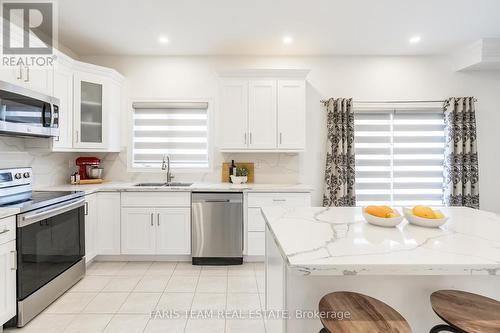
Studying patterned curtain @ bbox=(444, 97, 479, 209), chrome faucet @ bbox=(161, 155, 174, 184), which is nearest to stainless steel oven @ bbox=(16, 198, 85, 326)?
chrome faucet @ bbox=(161, 155, 174, 184)

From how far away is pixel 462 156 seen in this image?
11.9 ft

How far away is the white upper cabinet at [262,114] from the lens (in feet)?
11.4

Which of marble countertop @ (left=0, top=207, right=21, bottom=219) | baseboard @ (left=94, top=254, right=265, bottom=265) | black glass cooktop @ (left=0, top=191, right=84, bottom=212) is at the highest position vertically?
black glass cooktop @ (left=0, top=191, right=84, bottom=212)

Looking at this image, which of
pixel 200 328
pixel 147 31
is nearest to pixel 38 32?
pixel 147 31

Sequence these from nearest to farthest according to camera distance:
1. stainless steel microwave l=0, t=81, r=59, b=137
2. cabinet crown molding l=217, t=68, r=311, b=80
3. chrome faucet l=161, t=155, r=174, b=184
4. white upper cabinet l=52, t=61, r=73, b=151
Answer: stainless steel microwave l=0, t=81, r=59, b=137
white upper cabinet l=52, t=61, r=73, b=151
cabinet crown molding l=217, t=68, r=311, b=80
chrome faucet l=161, t=155, r=174, b=184

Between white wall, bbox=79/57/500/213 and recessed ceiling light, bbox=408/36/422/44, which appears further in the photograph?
white wall, bbox=79/57/500/213

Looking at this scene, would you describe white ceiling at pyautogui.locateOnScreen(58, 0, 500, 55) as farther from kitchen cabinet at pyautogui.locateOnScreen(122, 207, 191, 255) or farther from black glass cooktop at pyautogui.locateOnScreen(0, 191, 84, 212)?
kitchen cabinet at pyautogui.locateOnScreen(122, 207, 191, 255)

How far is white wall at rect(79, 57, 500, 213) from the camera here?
3779 millimetres

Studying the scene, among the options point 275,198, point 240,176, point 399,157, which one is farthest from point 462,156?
point 240,176

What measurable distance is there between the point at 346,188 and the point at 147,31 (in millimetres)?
3175

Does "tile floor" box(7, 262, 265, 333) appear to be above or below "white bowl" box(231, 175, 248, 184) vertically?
below

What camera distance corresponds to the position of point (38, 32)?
10.2ft

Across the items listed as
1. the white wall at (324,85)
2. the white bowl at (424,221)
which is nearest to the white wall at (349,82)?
the white wall at (324,85)

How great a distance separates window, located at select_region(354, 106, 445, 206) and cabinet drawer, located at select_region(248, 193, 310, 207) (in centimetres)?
106
